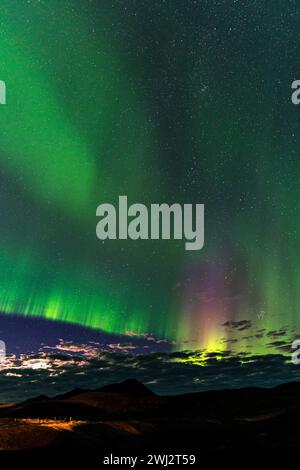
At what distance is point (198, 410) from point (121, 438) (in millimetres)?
55598

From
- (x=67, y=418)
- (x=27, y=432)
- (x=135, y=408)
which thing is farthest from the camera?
(x=135, y=408)

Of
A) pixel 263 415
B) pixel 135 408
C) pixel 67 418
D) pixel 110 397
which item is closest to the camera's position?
pixel 67 418

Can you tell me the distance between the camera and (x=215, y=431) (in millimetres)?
72000

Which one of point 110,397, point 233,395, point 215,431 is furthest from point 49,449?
point 233,395

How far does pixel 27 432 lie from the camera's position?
5559cm

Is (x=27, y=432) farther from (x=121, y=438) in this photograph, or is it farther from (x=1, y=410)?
(x=1, y=410)
